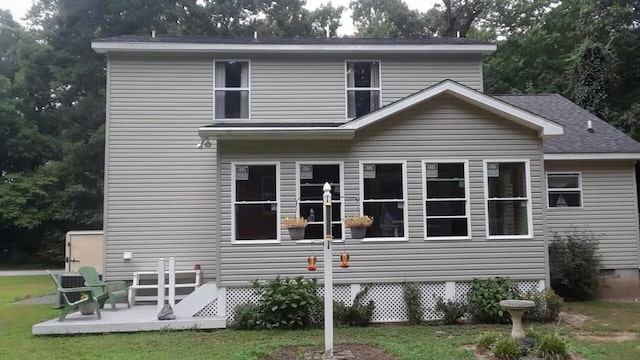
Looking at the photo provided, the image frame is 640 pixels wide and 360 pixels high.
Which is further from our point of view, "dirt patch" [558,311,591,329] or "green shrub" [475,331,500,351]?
"dirt patch" [558,311,591,329]

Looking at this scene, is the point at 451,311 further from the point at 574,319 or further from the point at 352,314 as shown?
the point at 574,319

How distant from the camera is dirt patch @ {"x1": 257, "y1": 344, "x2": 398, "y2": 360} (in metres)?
6.56

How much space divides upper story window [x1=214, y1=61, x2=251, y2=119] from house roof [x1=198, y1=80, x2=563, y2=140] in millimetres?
2197

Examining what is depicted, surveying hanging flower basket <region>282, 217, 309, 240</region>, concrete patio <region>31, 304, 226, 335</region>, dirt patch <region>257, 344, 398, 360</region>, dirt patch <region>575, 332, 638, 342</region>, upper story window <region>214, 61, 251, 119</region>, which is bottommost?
dirt patch <region>575, 332, 638, 342</region>

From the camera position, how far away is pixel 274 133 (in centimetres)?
906

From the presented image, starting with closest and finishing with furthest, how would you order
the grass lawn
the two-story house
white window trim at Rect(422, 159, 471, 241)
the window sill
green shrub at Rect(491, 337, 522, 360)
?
green shrub at Rect(491, 337, 522, 360) → the grass lawn → the window sill → the two-story house → white window trim at Rect(422, 159, 471, 241)

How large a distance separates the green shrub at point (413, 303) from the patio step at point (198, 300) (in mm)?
3460

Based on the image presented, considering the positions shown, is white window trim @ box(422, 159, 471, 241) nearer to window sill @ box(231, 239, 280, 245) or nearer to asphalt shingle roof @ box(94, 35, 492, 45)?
window sill @ box(231, 239, 280, 245)

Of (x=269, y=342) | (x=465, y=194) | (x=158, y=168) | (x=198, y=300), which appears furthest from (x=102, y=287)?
(x=465, y=194)

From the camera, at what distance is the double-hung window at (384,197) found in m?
9.38

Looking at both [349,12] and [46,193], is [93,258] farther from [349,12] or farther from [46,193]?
[349,12]

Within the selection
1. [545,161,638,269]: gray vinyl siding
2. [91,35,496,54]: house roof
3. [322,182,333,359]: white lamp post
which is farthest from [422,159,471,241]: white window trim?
[545,161,638,269]: gray vinyl siding

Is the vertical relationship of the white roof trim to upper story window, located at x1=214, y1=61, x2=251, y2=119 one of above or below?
below

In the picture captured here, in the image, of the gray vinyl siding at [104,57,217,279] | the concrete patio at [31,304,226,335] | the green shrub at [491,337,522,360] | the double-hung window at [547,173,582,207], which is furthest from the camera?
the double-hung window at [547,173,582,207]
